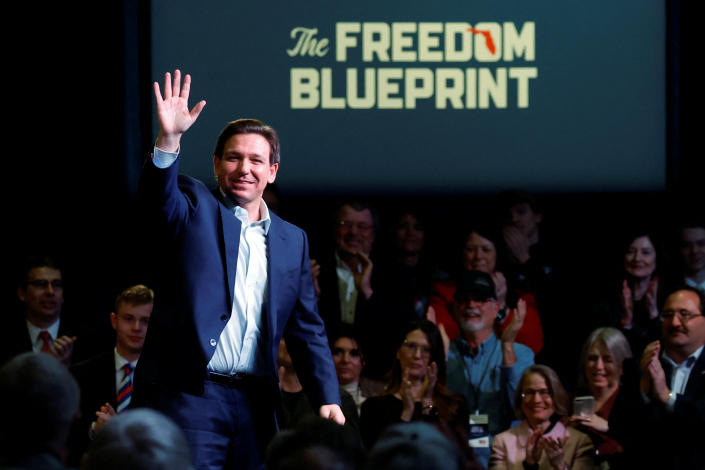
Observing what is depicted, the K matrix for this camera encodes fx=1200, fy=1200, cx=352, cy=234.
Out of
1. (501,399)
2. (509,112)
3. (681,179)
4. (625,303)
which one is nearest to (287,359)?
(501,399)

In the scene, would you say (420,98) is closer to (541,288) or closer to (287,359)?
(541,288)

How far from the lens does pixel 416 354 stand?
5082 millimetres

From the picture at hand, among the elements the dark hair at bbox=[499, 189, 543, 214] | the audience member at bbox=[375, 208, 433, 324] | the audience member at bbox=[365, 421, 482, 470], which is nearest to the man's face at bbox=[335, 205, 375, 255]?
the audience member at bbox=[375, 208, 433, 324]

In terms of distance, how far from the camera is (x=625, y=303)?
212 inches

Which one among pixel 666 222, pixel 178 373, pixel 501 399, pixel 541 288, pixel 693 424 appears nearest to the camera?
pixel 178 373

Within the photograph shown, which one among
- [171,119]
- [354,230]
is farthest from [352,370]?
[171,119]

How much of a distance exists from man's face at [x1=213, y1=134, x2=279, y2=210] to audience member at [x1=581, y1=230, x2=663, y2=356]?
2451 mm

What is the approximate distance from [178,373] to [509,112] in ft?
11.4

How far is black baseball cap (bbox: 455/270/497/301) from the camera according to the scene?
528 cm

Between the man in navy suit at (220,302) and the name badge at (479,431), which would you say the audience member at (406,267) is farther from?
the man in navy suit at (220,302)

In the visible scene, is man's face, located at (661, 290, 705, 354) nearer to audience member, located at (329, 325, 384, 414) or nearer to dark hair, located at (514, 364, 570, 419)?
dark hair, located at (514, 364, 570, 419)

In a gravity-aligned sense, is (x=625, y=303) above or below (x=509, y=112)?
below

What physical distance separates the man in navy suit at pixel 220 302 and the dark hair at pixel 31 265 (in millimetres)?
2264

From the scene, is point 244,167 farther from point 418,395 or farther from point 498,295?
point 498,295
